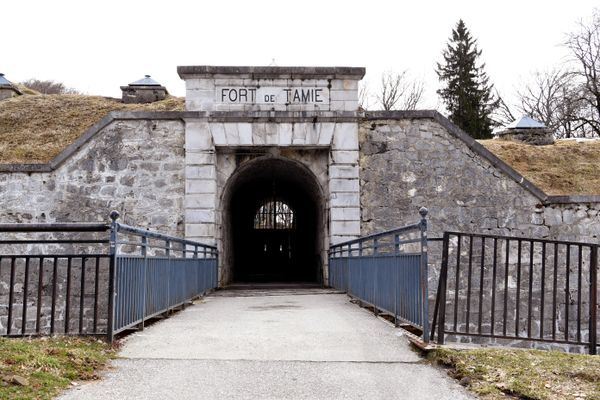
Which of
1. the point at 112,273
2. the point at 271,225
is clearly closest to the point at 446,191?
the point at 112,273

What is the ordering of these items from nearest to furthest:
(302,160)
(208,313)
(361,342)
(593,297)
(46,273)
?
(361,342), (593,297), (208,313), (46,273), (302,160)

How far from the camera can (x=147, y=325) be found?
24.1 ft

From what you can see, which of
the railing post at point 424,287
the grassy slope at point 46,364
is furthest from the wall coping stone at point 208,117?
the grassy slope at point 46,364

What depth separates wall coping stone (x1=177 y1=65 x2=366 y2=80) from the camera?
14.1 meters

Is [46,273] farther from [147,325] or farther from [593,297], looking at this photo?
[593,297]

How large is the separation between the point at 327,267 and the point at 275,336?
853 centimetres

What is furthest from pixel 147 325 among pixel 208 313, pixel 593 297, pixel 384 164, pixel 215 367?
pixel 384 164

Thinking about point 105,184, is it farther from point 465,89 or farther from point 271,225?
point 465,89

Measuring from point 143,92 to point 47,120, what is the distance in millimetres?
3239

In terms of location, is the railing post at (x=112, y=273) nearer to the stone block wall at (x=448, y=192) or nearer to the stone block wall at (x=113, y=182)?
the stone block wall at (x=113, y=182)

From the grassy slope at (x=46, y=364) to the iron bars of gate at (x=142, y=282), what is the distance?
57 centimetres

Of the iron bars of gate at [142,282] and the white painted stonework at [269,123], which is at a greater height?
the white painted stonework at [269,123]

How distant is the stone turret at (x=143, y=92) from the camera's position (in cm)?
1967

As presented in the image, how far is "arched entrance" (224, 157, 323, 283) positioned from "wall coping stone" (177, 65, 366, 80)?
2.10 metres
